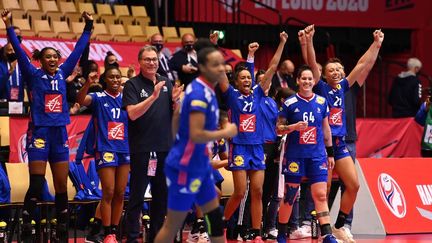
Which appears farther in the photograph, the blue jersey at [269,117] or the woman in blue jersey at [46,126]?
the blue jersey at [269,117]

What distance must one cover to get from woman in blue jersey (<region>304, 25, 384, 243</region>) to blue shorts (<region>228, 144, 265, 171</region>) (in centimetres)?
92

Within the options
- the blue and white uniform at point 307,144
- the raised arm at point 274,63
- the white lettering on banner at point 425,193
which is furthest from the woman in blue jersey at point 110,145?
the white lettering on banner at point 425,193

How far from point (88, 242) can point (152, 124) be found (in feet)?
6.94

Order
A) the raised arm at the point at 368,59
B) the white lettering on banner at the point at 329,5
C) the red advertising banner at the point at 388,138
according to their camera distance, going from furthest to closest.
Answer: the white lettering on banner at the point at 329,5, the red advertising banner at the point at 388,138, the raised arm at the point at 368,59

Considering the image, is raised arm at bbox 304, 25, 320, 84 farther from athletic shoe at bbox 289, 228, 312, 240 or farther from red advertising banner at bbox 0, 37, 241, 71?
red advertising banner at bbox 0, 37, 241, 71

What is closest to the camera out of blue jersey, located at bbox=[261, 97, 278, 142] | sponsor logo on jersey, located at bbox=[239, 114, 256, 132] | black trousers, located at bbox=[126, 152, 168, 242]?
black trousers, located at bbox=[126, 152, 168, 242]

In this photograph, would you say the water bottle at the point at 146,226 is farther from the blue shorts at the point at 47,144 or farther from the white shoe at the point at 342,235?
the white shoe at the point at 342,235

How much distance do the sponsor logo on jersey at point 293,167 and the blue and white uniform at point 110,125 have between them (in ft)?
5.90

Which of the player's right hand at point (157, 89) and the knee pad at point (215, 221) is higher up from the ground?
the player's right hand at point (157, 89)

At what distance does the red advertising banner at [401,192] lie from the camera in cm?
1385

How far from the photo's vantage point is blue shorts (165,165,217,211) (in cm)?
859

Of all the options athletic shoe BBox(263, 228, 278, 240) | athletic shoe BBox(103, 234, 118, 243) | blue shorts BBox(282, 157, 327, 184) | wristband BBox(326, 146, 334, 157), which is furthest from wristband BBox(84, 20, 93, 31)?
athletic shoe BBox(263, 228, 278, 240)

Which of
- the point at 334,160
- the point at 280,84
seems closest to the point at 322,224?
the point at 334,160

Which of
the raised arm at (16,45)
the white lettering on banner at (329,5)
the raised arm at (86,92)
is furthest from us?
the white lettering on banner at (329,5)
